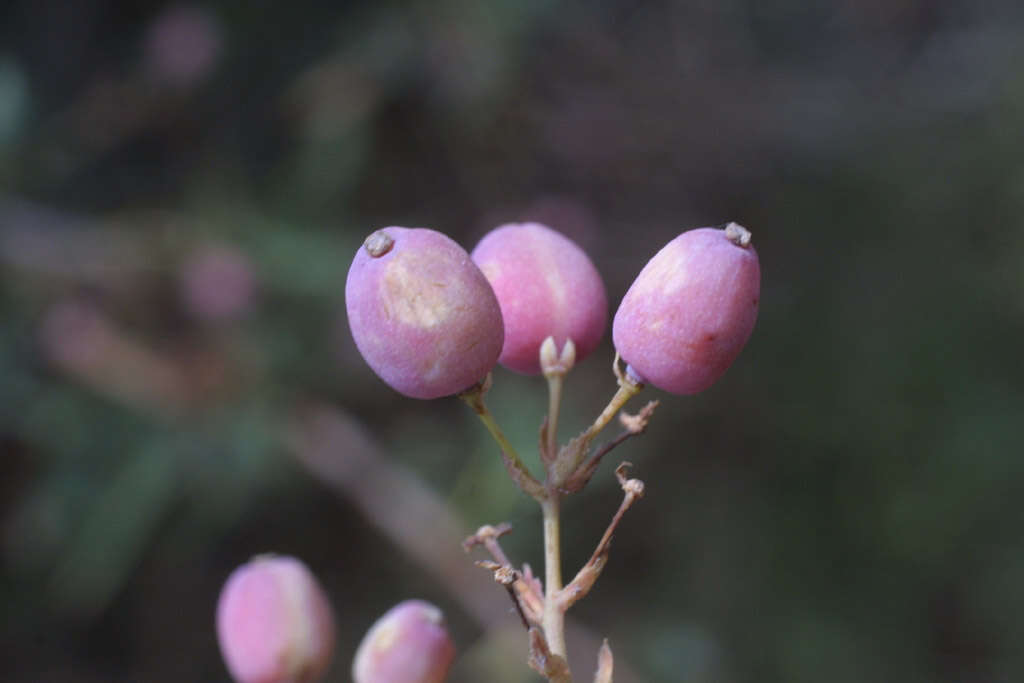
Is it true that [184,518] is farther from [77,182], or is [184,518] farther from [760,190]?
[760,190]

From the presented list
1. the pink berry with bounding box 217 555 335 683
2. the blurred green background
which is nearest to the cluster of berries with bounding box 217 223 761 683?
the pink berry with bounding box 217 555 335 683

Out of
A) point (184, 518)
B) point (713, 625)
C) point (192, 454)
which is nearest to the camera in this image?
point (192, 454)

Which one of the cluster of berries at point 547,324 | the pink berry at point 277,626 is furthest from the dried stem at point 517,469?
the pink berry at point 277,626

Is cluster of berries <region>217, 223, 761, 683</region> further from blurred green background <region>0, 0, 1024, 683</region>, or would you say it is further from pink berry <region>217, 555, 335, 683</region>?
blurred green background <region>0, 0, 1024, 683</region>

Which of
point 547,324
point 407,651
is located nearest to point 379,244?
point 547,324

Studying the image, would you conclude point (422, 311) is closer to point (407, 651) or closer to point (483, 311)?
point (483, 311)

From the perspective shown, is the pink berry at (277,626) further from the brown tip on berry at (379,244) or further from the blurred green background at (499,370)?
the blurred green background at (499,370)

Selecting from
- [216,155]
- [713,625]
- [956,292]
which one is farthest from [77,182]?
[956,292]
